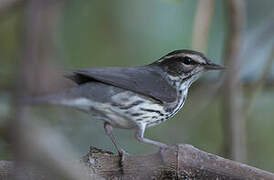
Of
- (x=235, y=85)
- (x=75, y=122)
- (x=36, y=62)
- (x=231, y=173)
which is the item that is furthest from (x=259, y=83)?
(x=36, y=62)

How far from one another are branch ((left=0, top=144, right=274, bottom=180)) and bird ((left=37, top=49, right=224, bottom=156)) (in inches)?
7.2

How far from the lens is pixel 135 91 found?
12.0ft

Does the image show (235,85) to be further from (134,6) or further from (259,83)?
(134,6)

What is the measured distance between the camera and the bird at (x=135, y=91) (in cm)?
338

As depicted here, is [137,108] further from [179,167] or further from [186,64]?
[179,167]

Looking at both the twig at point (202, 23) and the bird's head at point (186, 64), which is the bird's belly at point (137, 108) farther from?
the twig at point (202, 23)

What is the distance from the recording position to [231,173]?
2904 mm

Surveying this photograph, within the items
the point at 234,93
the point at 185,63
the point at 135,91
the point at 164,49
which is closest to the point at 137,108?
the point at 135,91

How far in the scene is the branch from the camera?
114 inches

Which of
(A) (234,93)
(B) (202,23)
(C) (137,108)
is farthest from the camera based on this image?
(A) (234,93)

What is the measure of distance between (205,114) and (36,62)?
14.2ft

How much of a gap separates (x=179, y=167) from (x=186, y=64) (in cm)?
125

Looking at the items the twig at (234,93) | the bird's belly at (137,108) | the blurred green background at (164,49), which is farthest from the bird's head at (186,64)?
the blurred green background at (164,49)

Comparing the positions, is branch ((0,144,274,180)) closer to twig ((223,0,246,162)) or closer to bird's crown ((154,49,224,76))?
bird's crown ((154,49,224,76))
